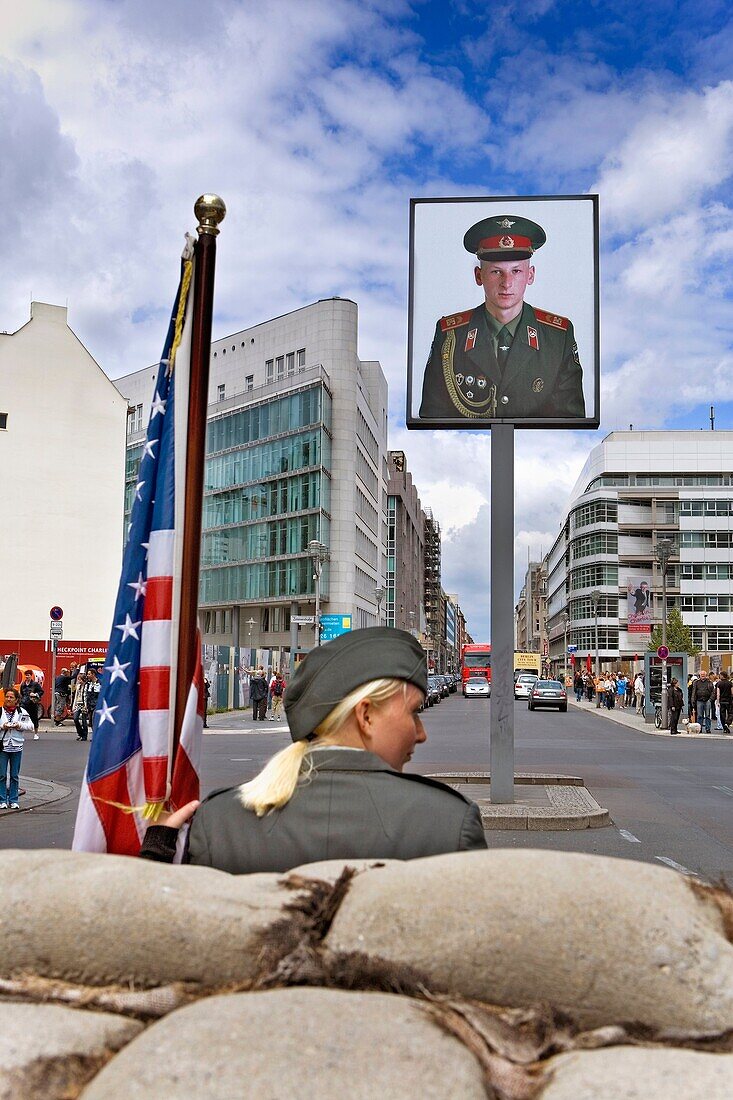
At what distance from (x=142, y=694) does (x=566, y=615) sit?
399 feet

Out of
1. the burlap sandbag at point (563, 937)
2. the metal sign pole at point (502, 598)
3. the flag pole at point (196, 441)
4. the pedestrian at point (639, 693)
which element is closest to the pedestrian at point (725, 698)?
the pedestrian at point (639, 693)

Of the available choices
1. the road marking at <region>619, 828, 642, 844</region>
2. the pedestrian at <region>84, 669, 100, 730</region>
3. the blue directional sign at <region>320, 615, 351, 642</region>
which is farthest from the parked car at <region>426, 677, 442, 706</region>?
the road marking at <region>619, 828, 642, 844</region>

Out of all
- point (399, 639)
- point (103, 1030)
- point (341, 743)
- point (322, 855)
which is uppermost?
point (399, 639)

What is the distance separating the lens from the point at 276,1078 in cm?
122

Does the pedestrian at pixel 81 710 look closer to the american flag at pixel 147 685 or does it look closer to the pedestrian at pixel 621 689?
the american flag at pixel 147 685

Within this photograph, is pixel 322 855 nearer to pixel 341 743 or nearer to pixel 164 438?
pixel 341 743

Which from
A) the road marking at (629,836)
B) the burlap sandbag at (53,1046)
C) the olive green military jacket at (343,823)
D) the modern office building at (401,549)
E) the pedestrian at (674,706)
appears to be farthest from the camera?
the modern office building at (401,549)

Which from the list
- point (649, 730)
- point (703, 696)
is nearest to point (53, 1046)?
point (703, 696)

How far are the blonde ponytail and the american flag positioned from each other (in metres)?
1.20

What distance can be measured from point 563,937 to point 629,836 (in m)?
10.7

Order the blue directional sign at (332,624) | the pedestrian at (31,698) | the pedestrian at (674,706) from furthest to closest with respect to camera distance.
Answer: the blue directional sign at (332,624) → the pedestrian at (674,706) → the pedestrian at (31,698)

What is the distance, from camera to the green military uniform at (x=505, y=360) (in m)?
13.3

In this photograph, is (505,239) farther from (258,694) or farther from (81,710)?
(258,694)

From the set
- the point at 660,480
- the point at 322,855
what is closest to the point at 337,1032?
the point at 322,855
